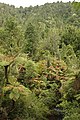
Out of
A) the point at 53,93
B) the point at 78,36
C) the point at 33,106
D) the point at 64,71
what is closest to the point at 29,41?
the point at 78,36

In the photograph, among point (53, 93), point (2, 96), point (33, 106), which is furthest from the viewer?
point (53, 93)

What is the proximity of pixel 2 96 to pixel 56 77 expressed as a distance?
5188mm

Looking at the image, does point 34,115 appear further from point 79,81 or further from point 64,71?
point 64,71

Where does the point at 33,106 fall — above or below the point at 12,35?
below

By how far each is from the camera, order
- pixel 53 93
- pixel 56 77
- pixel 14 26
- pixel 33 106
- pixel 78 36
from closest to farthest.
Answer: pixel 33 106
pixel 53 93
pixel 56 77
pixel 14 26
pixel 78 36

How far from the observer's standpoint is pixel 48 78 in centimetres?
1540

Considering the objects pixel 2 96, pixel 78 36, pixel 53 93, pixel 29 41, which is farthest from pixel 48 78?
pixel 78 36

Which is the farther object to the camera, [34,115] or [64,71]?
[64,71]

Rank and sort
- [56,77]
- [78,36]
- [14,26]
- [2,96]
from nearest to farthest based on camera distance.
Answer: [2,96]
[56,77]
[14,26]
[78,36]

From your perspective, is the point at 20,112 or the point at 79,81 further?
the point at 20,112

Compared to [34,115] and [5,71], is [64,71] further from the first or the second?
[5,71]

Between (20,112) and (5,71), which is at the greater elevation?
(5,71)

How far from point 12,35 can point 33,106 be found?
16.9 m

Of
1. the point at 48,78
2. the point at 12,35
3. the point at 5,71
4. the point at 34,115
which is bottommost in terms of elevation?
the point at 34,115
